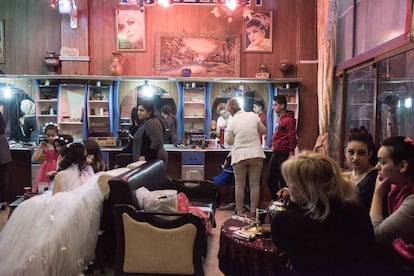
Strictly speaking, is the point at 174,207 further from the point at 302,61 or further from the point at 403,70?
the point at 302,61

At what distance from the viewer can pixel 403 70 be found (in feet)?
12.2

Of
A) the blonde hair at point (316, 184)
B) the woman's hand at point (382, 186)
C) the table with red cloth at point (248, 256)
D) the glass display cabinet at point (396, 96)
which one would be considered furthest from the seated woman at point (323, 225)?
the glass display cabinet at point (396, 96)

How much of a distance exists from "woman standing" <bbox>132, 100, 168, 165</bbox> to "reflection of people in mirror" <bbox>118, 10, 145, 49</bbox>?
2.56 m

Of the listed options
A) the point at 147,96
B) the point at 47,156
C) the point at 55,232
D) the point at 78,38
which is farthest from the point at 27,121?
the point at 55,232

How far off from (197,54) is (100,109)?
1.84 meters

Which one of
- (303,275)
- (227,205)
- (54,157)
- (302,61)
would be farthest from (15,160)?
(303,275)

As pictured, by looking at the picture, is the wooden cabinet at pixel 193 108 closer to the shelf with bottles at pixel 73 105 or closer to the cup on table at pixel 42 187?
the shelf with bottles at pixel 73 105

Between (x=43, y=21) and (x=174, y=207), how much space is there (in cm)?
481

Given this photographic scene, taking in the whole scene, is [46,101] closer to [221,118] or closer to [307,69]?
[221,118]

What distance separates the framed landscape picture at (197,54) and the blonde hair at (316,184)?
510 centimetres

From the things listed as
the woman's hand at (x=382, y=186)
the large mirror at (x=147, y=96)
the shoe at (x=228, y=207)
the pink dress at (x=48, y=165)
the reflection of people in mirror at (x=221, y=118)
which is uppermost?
the large mirror at (x=147, y=96)

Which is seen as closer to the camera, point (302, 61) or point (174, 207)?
point (174, 207)

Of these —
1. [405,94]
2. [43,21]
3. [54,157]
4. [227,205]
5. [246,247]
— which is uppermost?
[43,21]

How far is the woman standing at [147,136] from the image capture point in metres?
4.32
